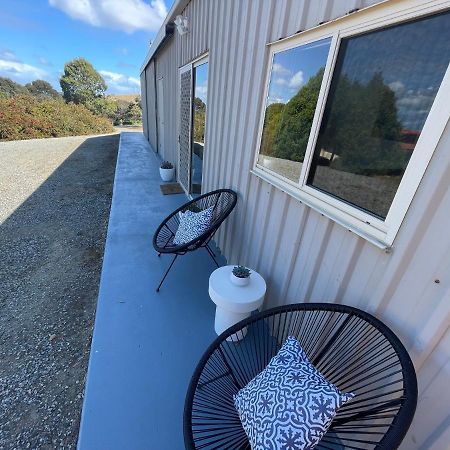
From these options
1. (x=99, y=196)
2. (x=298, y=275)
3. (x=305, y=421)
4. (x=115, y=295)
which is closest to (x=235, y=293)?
(x=298, y=275)

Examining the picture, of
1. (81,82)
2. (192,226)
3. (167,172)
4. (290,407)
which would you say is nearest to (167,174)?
(167,172)

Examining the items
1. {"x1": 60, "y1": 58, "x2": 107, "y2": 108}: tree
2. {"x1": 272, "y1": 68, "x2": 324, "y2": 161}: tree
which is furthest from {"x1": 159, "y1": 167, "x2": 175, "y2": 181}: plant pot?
{"x1": 60, "y1": 58, "x2": 107, "y2": 108}: tree

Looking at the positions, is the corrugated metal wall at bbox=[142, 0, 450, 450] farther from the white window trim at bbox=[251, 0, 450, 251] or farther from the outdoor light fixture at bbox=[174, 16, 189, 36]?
the outdoor light fixture at bbox=[174, 16, 189, 36]

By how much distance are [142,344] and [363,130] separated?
67.2 inches

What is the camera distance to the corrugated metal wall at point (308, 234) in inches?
32.3

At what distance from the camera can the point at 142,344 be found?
1.61m

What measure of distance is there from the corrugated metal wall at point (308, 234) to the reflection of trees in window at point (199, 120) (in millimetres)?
388

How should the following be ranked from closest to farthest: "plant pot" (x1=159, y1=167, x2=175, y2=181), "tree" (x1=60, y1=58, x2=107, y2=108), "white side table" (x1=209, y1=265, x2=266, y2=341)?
1. "white side table" (x1=209, y1=265, x2=266, y2=341)
2. "plant pot" (x1=159, y1=167, x2=175, y2=181)
3. "tree" (x1=60, y1=58, x2=107, y2=108)

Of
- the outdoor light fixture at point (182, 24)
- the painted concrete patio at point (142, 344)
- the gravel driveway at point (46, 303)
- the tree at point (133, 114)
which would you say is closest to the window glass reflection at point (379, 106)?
the painted concrete patio at point (142, 344)

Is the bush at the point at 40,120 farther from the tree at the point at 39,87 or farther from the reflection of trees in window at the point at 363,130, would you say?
the tree at the point at 39,87

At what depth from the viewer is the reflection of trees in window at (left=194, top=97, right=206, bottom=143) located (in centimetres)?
312

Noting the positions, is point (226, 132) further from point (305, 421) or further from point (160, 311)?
point (305, 421)

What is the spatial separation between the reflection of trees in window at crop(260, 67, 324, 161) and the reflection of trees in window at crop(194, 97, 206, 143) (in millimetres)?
1505

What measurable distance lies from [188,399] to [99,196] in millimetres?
4516
